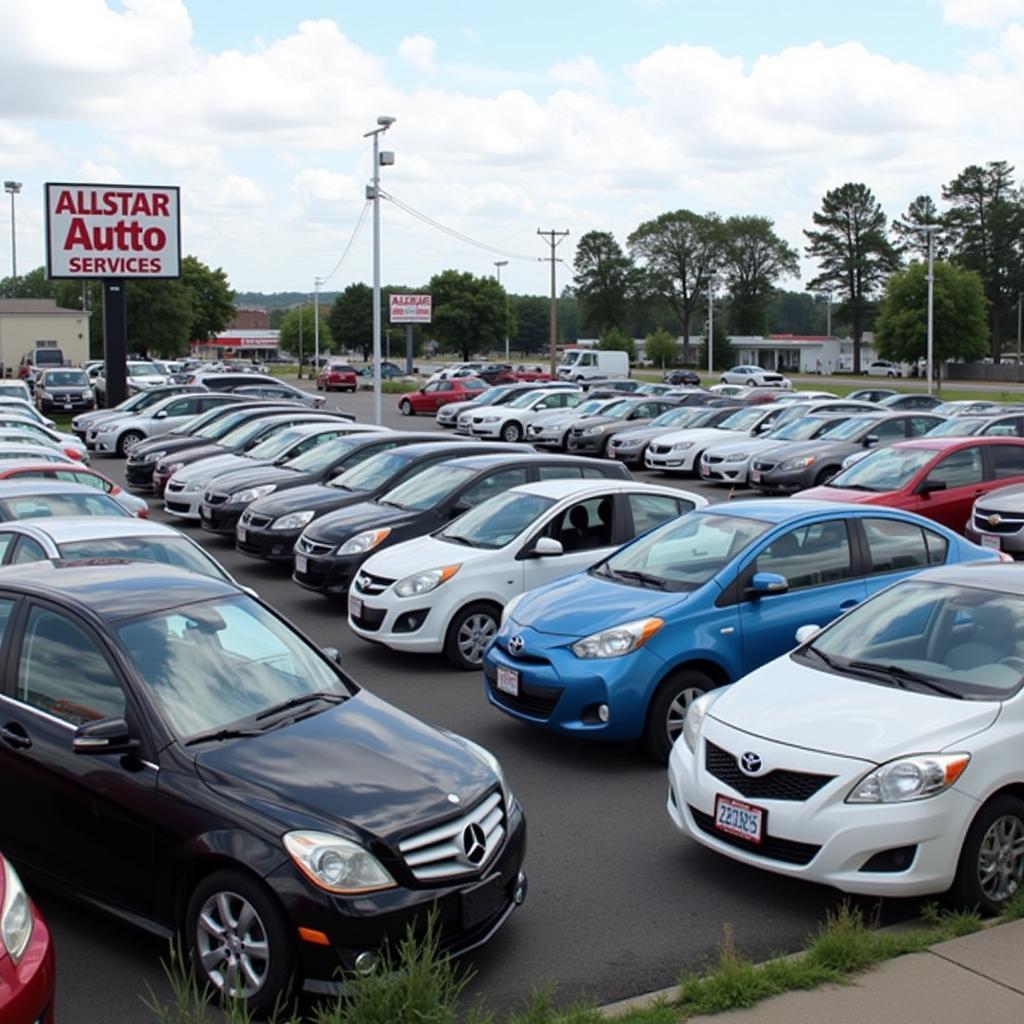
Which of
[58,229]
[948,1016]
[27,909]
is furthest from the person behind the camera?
[58,229]

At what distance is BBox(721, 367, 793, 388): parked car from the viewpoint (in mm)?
77812

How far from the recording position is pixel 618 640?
8234 mm

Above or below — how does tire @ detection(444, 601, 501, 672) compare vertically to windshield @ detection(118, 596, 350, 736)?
below

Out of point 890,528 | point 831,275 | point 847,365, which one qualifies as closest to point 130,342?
point 831,275

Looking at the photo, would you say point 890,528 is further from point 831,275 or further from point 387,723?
point 831,275

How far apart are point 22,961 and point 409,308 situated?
7219 cm

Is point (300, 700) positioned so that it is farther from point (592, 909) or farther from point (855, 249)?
point (855, 249)

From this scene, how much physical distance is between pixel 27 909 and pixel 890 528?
701 cm

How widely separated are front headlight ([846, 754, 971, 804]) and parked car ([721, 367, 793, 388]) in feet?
229

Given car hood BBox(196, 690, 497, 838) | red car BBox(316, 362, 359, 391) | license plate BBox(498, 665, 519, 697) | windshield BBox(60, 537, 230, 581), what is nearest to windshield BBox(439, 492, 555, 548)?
windshield BBox(60, 537, 230, 581)

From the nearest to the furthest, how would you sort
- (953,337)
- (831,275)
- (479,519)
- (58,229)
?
1. (479,519)
2. (58,229)
3. (953,337)
4. (831,275)

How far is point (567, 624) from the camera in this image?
8.49m

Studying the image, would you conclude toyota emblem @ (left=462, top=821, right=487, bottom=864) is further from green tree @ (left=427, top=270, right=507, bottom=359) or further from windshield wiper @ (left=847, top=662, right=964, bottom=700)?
green tree @ (left=427, top=270, right=507, bottom=359)

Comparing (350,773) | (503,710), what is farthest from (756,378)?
(350,773)
